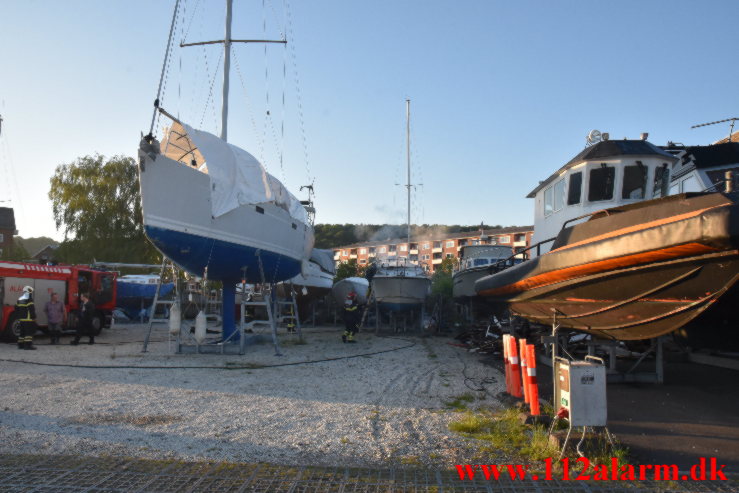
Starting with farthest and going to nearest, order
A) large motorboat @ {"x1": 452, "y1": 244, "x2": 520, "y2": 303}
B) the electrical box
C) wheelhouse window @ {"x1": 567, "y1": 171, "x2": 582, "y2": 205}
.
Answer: large motorboat @ {"x1": 452, "y1": 244, "x2": 520, "y2": 303}
wheelhouse window @ {"x1": 567, "y1": 171, "x2": 582, "y2": 205}
the electrical box

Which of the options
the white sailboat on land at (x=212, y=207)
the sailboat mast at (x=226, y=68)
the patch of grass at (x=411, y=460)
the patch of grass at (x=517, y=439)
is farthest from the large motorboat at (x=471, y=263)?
the patch of grass at (x=411, y=460)

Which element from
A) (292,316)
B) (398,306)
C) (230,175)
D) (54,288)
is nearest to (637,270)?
(230,175)

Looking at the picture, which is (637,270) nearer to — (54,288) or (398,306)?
(398,306)

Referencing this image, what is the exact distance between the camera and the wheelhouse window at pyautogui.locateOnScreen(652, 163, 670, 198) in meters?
8.57

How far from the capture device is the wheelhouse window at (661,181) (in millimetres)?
8570

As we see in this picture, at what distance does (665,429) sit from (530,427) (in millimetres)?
1243

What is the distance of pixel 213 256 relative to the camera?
34.2 feet

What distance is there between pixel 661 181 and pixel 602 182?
3.44ft

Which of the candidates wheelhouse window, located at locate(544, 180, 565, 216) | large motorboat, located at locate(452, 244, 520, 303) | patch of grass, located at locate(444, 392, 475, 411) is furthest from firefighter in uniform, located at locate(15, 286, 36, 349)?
wheelhouse window, located at locate(544, 180, 565, 216)

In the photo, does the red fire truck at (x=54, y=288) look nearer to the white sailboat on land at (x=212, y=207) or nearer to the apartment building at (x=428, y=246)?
the white sailboat on land at (x=212, y=207)

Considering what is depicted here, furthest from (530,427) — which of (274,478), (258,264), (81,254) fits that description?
(81,254)

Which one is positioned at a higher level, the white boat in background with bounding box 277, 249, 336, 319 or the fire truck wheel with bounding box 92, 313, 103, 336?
the white boat in background with bounding box 277, 249, 336, 319

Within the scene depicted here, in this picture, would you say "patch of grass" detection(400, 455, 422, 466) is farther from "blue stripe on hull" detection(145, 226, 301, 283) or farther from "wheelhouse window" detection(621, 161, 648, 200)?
"blue stripe on hull" detection(145, 226, 301, 283)

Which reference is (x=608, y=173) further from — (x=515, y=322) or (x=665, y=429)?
(x=665, y=429)
